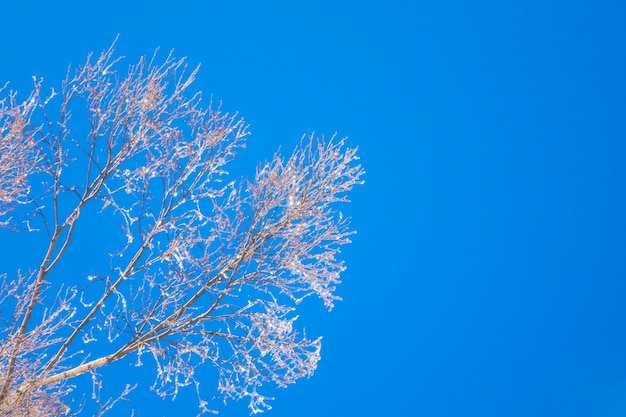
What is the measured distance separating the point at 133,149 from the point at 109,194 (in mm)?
563

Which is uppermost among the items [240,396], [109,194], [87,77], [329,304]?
[87,77]

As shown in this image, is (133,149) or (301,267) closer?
(301,267)

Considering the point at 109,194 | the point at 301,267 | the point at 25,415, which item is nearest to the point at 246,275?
the point at 301,267

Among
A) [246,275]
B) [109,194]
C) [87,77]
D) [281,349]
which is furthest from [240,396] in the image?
[87,77]

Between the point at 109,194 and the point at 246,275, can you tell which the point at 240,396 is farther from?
the point at 109,194

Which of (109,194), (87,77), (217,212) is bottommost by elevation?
(217,212)

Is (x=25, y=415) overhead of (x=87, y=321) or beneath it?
beneath

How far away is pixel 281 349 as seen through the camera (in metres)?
7.33

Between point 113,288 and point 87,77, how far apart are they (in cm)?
222

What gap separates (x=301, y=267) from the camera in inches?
293

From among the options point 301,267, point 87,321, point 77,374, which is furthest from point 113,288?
point 301,267

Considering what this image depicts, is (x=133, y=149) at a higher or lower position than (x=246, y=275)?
higher

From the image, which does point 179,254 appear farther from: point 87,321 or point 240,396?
point 240,396

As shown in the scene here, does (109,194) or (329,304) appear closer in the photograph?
(329,304)
